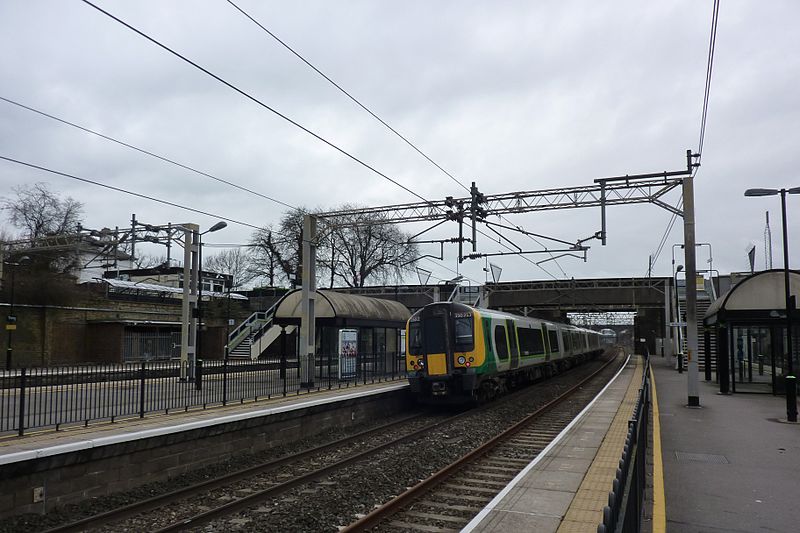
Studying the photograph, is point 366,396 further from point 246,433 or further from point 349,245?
point 349,245

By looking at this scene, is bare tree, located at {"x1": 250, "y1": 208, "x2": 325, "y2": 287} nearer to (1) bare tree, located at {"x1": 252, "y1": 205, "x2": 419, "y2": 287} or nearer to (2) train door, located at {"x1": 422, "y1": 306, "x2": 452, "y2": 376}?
(1) bare tree, located at {"x1": 252, "y1": 205, "x2": 419, "y2": 287}

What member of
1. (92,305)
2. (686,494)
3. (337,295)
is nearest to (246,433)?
(686,494)

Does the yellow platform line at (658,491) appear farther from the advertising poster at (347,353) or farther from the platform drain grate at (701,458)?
the advertising poster at (347,353)

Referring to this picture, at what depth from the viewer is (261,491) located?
8.98 m

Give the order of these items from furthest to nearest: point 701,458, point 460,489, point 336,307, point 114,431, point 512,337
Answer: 1. point 336,307
2. point 512,337
3. point 114,431
4. point 701,458
5. point 460,489

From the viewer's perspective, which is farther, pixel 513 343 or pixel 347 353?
pixel 347 353

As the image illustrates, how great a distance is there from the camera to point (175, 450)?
33.6 feet

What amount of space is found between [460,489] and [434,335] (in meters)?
9.23

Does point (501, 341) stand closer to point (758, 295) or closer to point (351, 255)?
point (758, 295)

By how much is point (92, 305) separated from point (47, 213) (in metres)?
12.7

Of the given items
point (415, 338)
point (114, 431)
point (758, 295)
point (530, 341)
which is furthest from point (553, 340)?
point (114, 431)

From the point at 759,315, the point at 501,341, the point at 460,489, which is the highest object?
the point at 759,315

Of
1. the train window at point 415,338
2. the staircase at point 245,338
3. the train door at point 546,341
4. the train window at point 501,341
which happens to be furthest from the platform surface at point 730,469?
the staircase at point 245,338

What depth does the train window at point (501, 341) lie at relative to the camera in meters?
19.5
